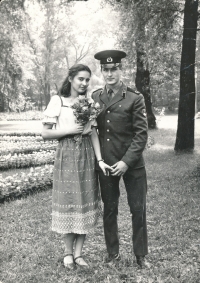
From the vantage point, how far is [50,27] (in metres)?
37.7

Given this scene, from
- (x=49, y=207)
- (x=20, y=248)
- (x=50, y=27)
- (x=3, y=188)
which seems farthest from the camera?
(x=50, y=27)

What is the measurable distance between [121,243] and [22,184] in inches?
114

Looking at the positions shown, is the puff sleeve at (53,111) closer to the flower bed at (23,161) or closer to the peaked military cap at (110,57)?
the peaked military cap at (110,57)

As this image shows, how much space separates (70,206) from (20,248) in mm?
1243

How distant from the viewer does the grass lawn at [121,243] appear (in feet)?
11.3

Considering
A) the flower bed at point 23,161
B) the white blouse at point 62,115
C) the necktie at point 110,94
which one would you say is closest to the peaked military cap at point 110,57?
the necktie at point 110,94

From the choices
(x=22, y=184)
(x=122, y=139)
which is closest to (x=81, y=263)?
(x=122, y=139)

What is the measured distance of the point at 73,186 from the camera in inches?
131

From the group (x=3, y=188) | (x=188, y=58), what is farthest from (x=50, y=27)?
(x=3, y=188)

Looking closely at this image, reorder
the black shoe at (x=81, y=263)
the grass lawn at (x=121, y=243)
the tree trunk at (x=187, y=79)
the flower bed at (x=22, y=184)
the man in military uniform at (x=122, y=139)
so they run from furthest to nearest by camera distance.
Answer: the tree trunk at (x=187, y=79)
the flower bed at (x=22, y=184)
the black shoe at (x=81, y=263)
the grass lawn at (x=121, y=243)
the man in military uniform at (x=122, y=139)

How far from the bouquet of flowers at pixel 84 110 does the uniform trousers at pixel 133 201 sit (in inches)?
22.1

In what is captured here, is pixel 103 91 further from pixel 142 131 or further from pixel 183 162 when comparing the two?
pixel 183 162

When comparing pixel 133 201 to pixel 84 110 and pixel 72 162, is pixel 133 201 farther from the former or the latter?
pixel 84 110

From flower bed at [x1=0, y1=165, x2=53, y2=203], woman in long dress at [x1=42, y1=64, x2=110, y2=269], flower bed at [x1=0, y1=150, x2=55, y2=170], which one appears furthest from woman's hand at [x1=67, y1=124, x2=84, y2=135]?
flower bed at [x1=0, y1=150, x2=55, y2=170]
